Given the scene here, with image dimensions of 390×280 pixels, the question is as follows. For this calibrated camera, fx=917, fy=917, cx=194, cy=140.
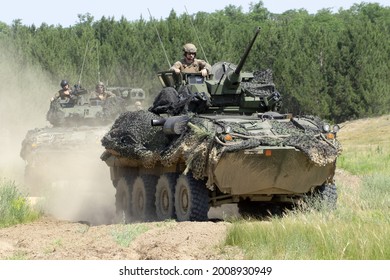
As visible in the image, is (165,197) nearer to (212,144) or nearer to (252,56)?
(212,144)

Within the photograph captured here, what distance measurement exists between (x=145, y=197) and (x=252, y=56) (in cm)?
2519

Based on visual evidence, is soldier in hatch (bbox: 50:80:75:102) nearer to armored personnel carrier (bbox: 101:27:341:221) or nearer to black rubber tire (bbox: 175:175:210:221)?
armored personnel carrier (bbox: 101:27:341:221)

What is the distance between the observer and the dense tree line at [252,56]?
123 feet

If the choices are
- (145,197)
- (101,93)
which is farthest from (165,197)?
(101,93)

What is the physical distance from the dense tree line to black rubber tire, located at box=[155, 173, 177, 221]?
2221cm

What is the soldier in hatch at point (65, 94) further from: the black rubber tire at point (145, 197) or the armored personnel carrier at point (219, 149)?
the black rubber tire at point (145, 197)

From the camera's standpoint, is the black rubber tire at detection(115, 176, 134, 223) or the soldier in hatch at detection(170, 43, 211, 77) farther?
the black rubber tire at detection(115, 176, 134, 223)

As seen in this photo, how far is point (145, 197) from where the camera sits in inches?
577

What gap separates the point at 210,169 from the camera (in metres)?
11.8

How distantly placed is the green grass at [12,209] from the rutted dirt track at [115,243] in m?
1.04

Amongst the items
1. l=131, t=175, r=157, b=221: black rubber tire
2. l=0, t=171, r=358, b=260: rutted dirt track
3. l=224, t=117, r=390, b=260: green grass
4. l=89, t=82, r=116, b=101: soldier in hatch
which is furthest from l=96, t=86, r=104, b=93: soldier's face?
l=224, t=117, r=390, b=260: green grass

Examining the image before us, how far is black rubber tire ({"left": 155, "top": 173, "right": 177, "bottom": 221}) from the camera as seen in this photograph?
13.4m

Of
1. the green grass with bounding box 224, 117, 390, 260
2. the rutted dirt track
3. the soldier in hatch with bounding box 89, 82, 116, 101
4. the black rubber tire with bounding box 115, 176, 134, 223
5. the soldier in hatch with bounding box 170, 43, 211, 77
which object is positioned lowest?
the black rubber tire with bounding box 115, 176, 134, 223

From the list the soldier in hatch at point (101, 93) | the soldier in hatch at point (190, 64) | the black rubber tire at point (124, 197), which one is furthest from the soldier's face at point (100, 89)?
the soldier in hatch at point (190, 64)
